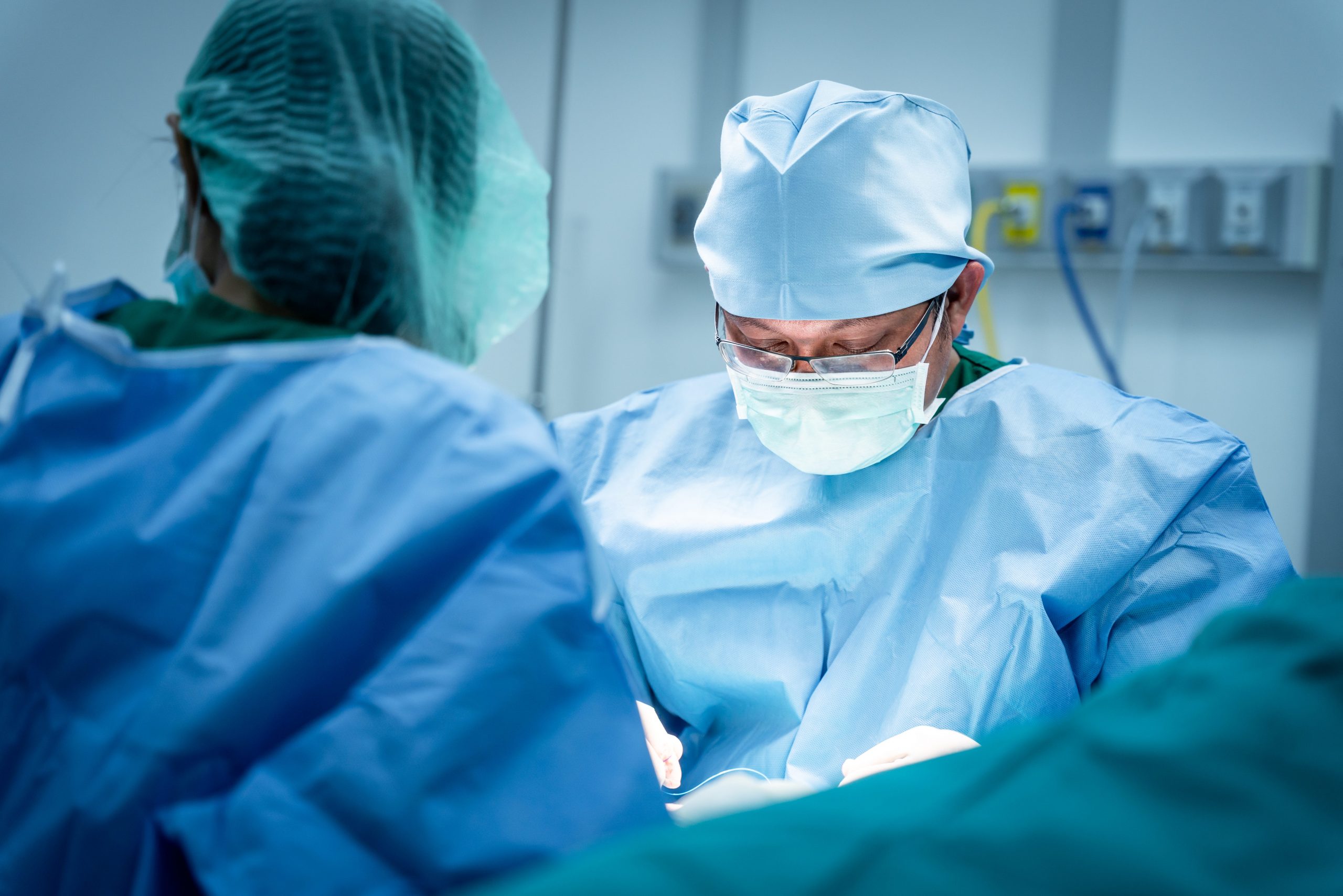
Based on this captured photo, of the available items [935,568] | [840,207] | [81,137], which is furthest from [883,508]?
[81,137]

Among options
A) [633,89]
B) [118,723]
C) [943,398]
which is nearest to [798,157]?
[943,398]

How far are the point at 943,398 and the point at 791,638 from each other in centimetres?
35

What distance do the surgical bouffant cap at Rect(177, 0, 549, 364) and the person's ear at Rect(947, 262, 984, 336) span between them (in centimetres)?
67

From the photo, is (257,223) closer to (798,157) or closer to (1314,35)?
(798,157)

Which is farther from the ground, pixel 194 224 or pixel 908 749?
pixel 194 224

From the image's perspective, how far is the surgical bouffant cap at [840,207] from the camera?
111cm

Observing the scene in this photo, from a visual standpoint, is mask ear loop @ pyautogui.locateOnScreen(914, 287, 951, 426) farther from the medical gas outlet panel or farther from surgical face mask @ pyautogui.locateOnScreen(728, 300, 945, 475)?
the medical gas outlet panel

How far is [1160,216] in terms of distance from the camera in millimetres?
1934

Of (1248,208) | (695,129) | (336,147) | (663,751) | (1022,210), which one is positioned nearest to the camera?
(336,147)

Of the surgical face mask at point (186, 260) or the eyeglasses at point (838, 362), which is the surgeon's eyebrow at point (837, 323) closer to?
the eyeglasses at point (838, 362)

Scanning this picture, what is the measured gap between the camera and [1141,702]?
0.54 m

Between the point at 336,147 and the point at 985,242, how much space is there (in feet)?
5.27

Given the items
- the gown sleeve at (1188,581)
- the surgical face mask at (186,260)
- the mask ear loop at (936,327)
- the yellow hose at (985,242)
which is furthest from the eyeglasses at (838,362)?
the yellow hose at (985,242)

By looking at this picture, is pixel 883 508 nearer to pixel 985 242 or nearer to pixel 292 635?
pixel 292 635
